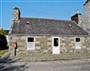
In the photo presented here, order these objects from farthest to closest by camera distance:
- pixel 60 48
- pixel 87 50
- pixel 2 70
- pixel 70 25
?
pixel 70 25, pixel 87 50, pixel 60 48, pixel 2 70

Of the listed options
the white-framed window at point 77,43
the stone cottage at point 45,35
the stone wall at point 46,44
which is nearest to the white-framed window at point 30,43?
the stone cottage at point 45,35

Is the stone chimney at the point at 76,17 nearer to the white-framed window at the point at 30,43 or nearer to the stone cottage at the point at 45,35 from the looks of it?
the stone cottage at the point at 45,35

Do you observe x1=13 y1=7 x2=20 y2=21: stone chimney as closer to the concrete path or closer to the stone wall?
the stone wall

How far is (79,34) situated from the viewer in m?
26.5

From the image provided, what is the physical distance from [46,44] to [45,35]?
1.23 meters

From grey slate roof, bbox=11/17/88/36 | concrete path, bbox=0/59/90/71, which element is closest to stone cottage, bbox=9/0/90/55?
grey slate roof, bbox=11/17/88/36

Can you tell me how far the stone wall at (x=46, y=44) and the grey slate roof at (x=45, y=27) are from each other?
2.40ft

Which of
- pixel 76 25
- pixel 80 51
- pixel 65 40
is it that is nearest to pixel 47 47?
pixel 65 40

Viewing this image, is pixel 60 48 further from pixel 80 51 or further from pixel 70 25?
pixel 70 25

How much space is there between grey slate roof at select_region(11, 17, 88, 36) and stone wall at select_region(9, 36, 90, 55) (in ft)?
2.40

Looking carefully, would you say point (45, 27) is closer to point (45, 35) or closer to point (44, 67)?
point (45, 35)

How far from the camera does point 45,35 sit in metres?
24.6

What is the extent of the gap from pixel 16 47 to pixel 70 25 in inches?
399

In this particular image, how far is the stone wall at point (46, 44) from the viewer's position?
23359 millimetres
